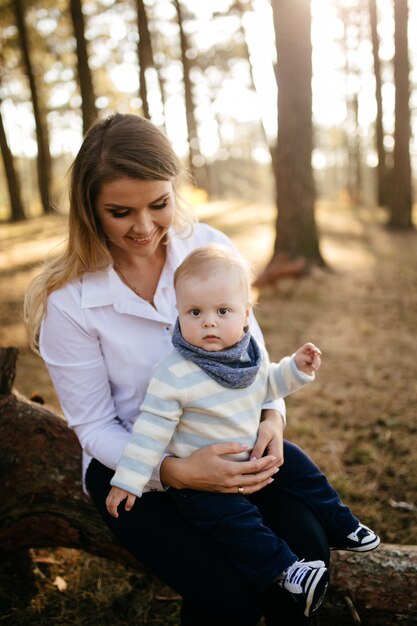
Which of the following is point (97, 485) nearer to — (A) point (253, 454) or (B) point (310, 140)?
(A) point (253, 454)

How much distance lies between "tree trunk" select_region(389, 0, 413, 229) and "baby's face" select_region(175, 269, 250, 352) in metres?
11.6

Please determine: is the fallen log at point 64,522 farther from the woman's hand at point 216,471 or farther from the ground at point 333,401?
the woman's hand at point 216,471

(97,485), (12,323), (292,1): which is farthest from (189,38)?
(97,485)

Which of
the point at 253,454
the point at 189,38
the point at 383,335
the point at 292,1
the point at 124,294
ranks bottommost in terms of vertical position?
the point at 383,335

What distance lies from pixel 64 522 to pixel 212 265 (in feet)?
4.24

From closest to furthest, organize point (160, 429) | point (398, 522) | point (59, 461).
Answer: point (160, 429) < point (59, 461) < point (398, 522)

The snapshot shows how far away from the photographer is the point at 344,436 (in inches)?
151

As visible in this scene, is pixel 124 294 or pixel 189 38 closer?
pixel 124 294

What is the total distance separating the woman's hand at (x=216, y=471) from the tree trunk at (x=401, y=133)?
38.9 feet

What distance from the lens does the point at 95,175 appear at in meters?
2.02

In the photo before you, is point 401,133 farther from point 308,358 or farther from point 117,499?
point 117,499

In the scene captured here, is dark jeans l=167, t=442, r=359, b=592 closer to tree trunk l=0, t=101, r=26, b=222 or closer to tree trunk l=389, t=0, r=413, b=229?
tree trunk l=389, t=0, r=413, b=229

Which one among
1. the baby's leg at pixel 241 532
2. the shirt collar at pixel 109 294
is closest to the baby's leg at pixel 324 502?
the baby's leg at pixel 241 532

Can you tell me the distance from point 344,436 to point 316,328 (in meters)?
2.56
